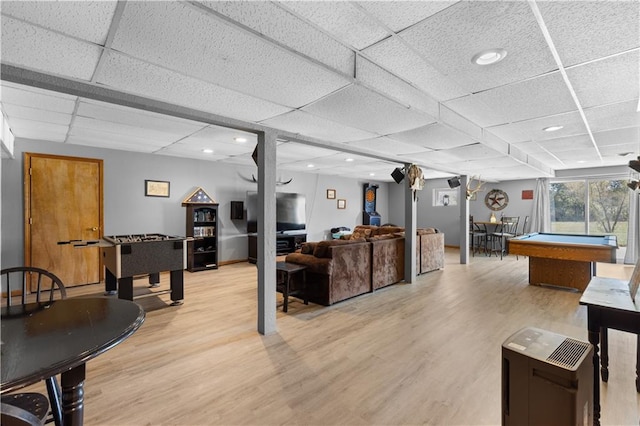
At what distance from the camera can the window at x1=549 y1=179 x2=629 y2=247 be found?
7.48 meters

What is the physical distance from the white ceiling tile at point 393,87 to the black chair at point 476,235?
7.35 metres

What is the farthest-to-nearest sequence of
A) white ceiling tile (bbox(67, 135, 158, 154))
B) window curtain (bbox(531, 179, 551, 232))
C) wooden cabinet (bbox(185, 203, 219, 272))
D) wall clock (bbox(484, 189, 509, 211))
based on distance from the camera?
wall clock (bbox(484, 189, 509, 211)) → window curtain (bbox(531, 179, 551, 232)) → wooden cabinet (bbox(185, 203, 219, 272)) → white ceiling tile (bbox(67, 135, 158, 154))

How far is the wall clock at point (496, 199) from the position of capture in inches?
367

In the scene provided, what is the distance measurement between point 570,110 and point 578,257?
251 centimetres

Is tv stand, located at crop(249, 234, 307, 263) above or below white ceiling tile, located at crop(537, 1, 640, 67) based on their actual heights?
below

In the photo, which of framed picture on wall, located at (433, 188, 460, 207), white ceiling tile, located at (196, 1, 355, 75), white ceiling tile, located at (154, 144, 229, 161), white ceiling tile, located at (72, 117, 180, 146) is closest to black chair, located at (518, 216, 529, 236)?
framed picture on wall, located at (433, 188, 460, 207)

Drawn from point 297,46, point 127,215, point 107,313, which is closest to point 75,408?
point 107,313

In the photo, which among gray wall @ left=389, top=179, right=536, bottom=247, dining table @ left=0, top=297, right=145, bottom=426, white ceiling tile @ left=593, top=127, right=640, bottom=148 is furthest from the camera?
gray wall @ left=389, top=179, right=536, bottom=247

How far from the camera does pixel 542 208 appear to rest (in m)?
8.45

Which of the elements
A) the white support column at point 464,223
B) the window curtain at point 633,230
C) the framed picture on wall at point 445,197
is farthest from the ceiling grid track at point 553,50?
the framed picture on wall at point 445,197

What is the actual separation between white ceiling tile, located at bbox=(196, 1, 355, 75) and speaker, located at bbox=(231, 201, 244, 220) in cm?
543

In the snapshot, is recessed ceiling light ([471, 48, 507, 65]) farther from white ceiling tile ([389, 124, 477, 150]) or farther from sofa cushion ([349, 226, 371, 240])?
sofa cushion ([349, 226, 371, 240])

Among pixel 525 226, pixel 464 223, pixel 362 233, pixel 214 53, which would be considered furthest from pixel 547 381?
pixel 525 226

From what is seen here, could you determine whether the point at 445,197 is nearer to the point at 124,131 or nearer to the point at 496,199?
the point at 496,199
